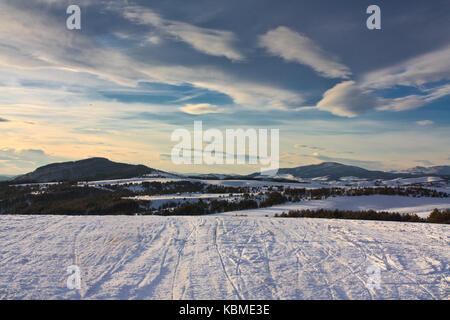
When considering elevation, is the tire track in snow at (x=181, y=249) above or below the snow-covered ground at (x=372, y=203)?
above

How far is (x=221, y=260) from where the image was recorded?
5.39 meters

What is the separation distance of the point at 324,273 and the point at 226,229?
3.23 metres

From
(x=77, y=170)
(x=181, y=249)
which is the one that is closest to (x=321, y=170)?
(x=77, y=170)

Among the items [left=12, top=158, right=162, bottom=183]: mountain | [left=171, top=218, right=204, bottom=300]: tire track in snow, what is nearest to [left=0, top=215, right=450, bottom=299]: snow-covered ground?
[left=171, top=218, right=204, bottom=300]: tire track in snow

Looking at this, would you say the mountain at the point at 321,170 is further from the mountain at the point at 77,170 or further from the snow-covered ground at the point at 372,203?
the snow-covered ground at the point at 372,203

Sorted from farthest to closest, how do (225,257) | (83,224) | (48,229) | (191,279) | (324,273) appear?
(83,224) → (48,229) → (225,257) → (324,273) → (191,279)

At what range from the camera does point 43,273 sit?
4758 millimetres

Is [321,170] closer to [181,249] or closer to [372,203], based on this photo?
[372,203]

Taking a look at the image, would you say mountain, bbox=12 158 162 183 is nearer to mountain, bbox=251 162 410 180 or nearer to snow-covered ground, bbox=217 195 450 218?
snow-covered ground, bbox=217 195 450 218

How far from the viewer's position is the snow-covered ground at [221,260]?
4.26m

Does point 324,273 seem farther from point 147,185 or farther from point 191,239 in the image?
point 147,185

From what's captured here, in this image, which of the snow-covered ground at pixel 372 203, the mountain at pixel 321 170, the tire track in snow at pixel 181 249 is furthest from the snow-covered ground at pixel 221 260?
the mountain at pixel 321 170
